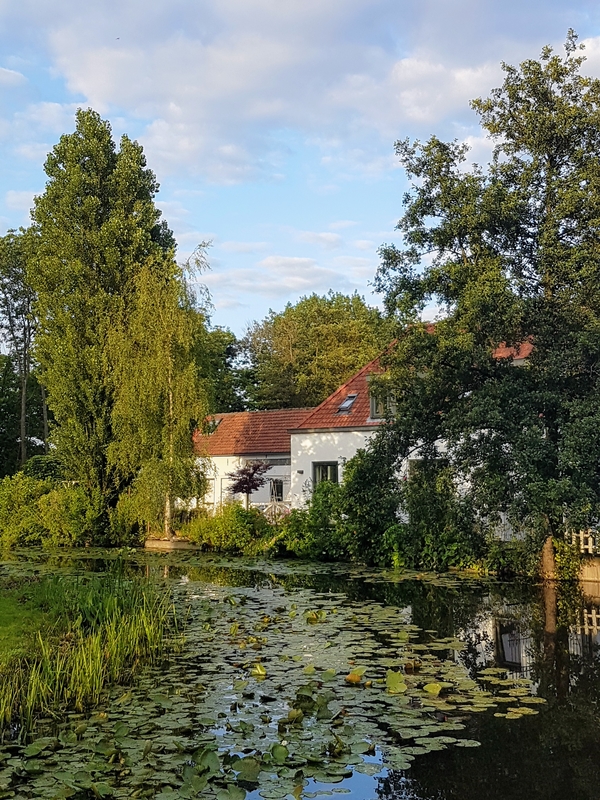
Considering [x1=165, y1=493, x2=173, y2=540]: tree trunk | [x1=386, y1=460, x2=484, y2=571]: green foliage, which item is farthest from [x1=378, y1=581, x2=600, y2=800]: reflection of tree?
[x1=165, y1=493, x2=173, y2=540]: tree trunk

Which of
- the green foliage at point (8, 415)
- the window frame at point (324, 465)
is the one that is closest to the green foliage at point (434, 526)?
the window frame at point (324, 465)

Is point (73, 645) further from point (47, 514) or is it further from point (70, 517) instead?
point (47, 514)

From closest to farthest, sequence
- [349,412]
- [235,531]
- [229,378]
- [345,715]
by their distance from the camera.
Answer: [345,715] → [235,531] → [349,412] → [229,378]

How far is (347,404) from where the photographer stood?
26672 mm

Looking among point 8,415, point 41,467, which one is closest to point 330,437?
point 41,467

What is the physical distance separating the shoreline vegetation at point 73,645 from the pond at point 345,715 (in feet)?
0.90

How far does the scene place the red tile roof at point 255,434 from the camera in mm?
31047

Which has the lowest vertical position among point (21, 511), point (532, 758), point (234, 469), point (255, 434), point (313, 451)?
point (532, 758)

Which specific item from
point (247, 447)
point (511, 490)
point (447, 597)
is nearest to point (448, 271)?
point (511, 490)

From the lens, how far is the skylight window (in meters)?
26.4

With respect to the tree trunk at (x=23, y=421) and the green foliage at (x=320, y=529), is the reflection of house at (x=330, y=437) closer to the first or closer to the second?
the green foliage at (x=320, y=529)

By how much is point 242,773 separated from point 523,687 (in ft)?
12.5

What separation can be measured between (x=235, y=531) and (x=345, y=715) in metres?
16.4

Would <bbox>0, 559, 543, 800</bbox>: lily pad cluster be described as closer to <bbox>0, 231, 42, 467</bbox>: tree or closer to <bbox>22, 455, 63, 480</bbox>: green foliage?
<bbox>22, 455, 63, 480</bbox>: green foliage
